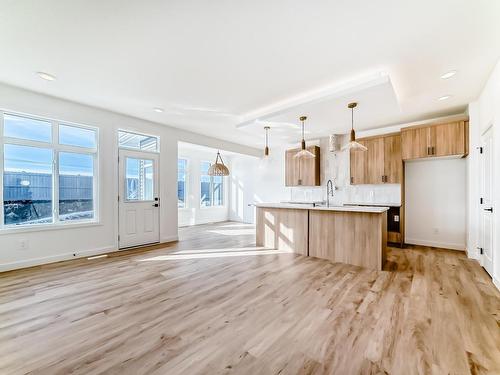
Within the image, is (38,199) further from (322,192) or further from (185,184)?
(322,192)

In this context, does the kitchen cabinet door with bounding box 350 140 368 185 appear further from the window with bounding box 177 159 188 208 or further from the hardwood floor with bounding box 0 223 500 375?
the window with bounding box 177 159 188 208

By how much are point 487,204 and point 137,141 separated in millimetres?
6537

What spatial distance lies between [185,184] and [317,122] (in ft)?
17.2

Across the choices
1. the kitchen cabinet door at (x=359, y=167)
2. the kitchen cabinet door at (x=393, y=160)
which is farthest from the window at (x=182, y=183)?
the kitchen cabinet door at (x=393, y=160)

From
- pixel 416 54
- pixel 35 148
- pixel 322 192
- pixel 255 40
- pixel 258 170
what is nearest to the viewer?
pixel 255 40

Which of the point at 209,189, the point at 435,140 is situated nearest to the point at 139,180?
the point at 209,189

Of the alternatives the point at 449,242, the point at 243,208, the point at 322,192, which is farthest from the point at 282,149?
the point at 449,242

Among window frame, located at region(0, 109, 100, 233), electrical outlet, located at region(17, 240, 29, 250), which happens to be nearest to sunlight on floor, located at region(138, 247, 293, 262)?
window frame, located at region(0, 109, 100, 233)

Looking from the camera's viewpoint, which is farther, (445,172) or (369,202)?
(369,202)

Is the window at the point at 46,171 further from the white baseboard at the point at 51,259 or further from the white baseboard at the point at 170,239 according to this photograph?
the white baseboard at the point at 170,239

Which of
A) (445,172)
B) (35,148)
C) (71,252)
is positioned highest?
(35,148)

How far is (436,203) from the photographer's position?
16.4ft

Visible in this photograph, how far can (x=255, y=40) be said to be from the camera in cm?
240

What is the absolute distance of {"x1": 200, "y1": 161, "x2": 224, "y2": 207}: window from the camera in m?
8.79
